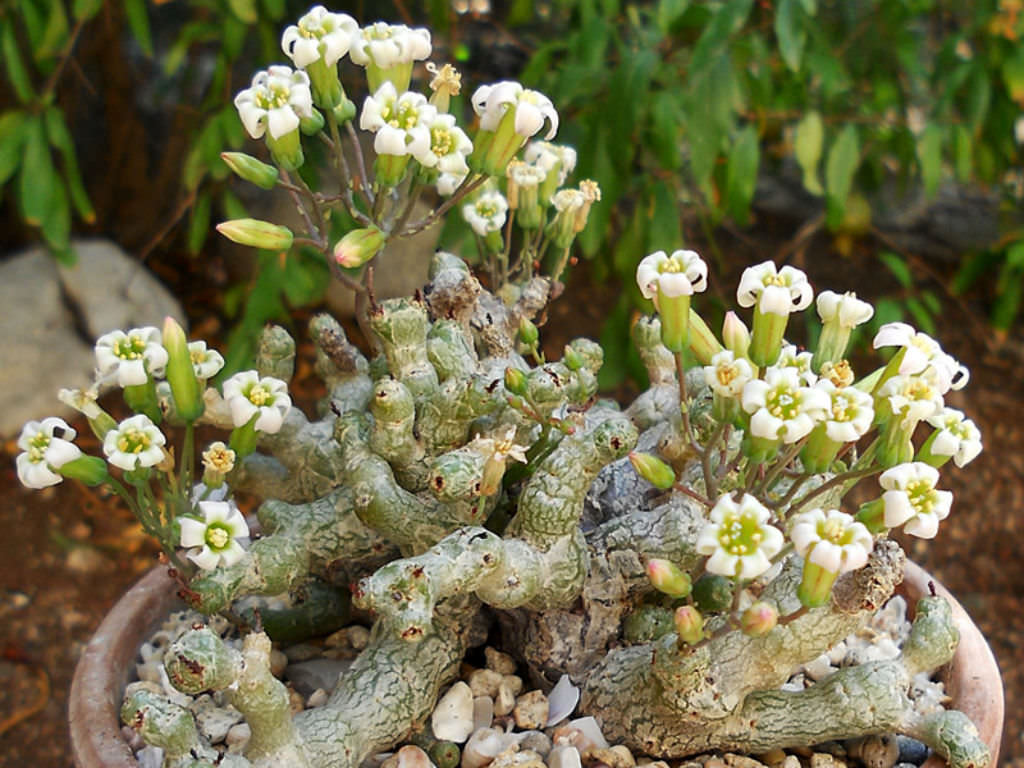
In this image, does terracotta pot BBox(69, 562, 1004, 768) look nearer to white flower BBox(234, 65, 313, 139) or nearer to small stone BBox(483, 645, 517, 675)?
small stone BBox(483, 645, 517, 675)

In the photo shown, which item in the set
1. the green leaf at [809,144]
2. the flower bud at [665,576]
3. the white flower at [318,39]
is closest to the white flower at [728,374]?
the flower bud at [665,576]

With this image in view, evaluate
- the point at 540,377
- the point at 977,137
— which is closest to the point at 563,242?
the point at 540,377

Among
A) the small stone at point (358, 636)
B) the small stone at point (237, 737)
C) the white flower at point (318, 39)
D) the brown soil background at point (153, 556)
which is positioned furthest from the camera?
the brown soil background at point (153, 556)

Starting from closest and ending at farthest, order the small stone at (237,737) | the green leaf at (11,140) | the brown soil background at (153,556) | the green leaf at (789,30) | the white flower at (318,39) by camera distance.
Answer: the white flower at (318,39)
the small stone at (237,737)
the green leaf at (789,30)
the green leaf at (11,140)
the brown soil background at (153,556)

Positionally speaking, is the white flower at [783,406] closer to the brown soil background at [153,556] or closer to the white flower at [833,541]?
the white flower at [833,541]

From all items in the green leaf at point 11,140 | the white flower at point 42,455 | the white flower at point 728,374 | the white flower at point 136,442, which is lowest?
the green leaf at point 11,140

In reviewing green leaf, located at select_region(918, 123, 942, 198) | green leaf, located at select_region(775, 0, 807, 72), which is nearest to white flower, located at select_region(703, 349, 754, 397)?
green leaf, located at select_region(775, 0, 807, 72)

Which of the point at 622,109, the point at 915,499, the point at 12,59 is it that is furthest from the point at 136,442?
the point at 12,59
